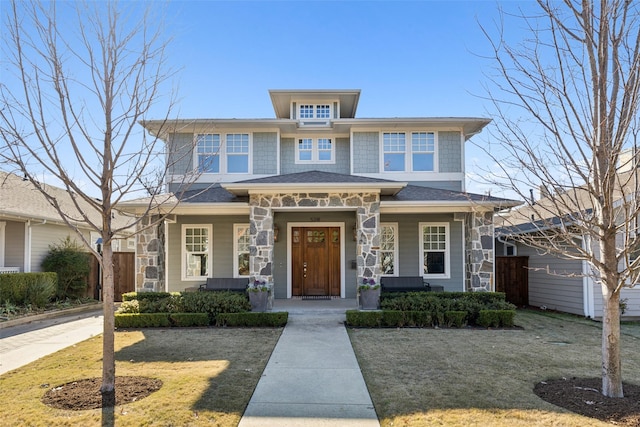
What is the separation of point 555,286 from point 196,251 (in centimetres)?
1118

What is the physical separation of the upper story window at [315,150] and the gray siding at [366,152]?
2.70ft

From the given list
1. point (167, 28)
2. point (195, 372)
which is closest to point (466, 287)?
point (195, 372)

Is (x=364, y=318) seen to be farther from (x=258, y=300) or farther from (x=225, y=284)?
(x=225, y=284)

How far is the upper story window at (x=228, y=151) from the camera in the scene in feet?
42.7

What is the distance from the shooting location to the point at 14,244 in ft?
44.3

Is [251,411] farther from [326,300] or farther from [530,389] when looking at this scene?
[326,300]

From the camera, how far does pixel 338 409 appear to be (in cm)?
443

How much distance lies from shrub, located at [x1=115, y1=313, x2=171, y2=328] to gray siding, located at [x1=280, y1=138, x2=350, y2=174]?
19.6ft

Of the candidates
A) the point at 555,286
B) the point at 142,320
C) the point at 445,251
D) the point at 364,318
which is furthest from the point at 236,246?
the point at 555,286

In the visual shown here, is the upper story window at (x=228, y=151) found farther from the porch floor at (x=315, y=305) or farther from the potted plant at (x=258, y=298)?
the potted plant at (x=258, y=298)

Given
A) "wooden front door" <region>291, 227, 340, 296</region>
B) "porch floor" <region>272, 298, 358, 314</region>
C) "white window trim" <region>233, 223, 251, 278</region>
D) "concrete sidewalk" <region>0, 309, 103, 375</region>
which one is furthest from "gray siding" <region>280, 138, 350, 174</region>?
"concrete sidewalk" <region>0, 309, 103, 375</region>

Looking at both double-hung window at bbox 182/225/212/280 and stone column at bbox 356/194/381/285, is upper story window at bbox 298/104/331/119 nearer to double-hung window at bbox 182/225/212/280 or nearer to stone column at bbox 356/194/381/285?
stone column at bbox 356/194/381/285

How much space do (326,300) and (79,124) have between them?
341 inches

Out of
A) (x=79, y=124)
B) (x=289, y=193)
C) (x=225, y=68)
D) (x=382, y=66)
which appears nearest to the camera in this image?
(x=79, y=124)
